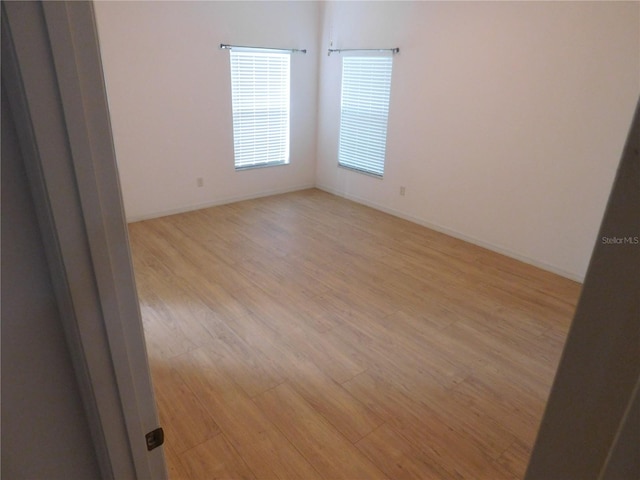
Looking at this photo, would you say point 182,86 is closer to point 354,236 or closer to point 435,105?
point 354,236

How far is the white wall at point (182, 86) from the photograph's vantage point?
418 centimetres

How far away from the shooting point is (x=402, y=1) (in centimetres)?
441

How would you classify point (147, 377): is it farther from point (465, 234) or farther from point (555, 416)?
point (465, 234)

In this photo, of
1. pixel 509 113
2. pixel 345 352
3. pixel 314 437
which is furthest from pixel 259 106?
pixel 314 437

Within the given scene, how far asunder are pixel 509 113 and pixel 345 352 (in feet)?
9.04

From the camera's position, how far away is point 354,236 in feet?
14.8

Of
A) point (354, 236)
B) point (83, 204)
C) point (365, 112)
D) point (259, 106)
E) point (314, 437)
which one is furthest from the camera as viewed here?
point (259, 106)

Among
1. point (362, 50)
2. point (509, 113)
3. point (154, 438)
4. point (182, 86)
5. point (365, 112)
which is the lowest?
point (154, 438)

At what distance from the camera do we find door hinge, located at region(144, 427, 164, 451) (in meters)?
0.90

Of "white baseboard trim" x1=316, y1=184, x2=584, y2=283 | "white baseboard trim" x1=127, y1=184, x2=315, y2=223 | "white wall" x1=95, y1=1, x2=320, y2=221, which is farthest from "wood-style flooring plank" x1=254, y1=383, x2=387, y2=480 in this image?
"white wall" x1=95, y1=1, x2=320, y2=221

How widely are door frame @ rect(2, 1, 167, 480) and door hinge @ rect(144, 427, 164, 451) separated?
0.11 ft

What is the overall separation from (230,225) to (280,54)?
7.74 feet

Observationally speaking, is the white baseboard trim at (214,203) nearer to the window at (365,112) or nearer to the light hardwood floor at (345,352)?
the light hardwood floor at (345,352)

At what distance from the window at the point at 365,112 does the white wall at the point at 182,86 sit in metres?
0.69
